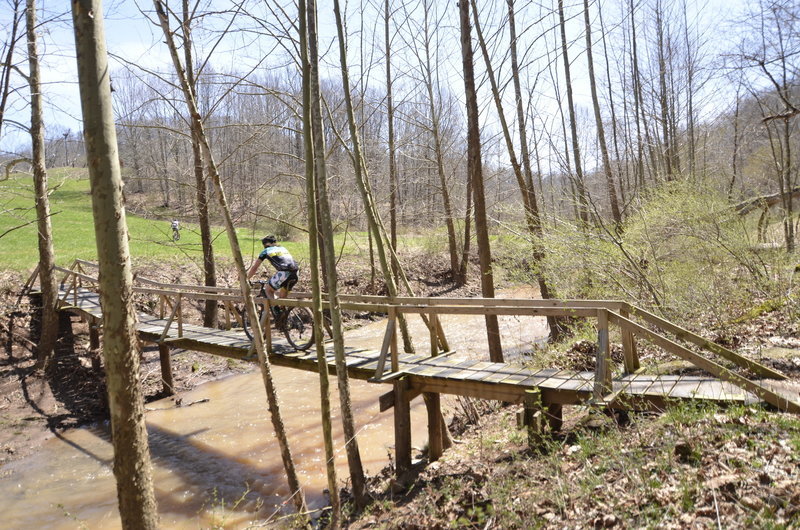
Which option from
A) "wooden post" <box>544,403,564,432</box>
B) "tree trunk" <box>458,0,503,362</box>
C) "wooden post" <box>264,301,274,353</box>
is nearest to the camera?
"wooden post" <box>544,403,564,432</box>

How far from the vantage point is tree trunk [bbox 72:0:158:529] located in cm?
348

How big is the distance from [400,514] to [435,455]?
159cm

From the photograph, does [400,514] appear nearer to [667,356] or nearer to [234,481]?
[234,481]

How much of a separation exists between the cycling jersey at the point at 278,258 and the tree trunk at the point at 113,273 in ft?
12.7

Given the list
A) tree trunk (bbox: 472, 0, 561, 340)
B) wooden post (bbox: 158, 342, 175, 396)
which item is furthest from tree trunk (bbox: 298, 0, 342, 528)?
wooden post (bbox: 158, 342, 175, 396)

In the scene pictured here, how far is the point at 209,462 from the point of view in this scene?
8.38 meters

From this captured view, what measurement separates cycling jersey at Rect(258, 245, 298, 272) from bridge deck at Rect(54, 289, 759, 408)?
4.64 ft

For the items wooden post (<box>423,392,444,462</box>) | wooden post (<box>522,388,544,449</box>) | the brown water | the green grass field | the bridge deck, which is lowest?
the brown water

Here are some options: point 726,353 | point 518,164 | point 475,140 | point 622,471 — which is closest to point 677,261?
point 518,164

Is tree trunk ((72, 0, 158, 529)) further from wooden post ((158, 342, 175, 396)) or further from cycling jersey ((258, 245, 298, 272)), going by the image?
wooden post ((158, 342, 175, 396))

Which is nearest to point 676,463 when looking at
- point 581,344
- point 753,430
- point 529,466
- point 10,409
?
point 753,430

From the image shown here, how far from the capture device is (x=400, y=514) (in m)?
5.33

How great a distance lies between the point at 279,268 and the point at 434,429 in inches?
132

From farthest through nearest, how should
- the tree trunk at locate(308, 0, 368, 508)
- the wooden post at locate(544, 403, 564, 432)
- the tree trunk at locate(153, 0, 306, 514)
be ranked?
1. the wooden post at locate(544, 403, 564, 432)
2. the tree trunk at locate(308, 0, 368, 508)
3. the tree trunk at locate(153, 0, 306, 514)
